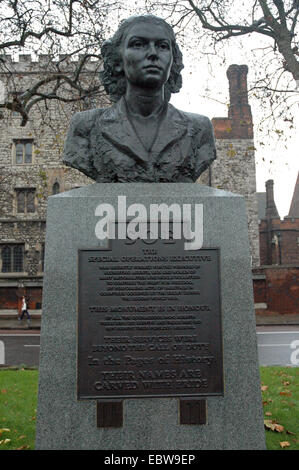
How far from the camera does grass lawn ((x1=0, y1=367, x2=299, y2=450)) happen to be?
480 cm

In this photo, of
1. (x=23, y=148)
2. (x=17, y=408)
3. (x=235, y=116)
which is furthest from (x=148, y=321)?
(x=23, y=148)

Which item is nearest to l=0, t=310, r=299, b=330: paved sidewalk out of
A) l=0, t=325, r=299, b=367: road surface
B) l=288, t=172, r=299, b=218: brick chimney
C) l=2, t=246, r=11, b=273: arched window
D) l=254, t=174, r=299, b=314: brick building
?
l=254, t=174, r=299, b=314: brick building

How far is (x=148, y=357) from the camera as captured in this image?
3.64m

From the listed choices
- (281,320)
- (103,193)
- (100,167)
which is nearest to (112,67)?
(100,167)

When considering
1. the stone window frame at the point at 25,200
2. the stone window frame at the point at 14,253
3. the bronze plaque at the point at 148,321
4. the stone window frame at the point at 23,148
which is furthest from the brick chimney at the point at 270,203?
the bronze plaque at the point at 148,321

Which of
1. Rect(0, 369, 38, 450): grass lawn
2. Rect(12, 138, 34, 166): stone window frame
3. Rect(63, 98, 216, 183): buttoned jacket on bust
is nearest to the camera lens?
Rect(63, 98, 216, 183): buttoned jacket on bust

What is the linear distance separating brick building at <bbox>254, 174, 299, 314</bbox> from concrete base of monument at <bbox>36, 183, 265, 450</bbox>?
18.9 meters

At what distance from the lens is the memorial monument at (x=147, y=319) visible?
355 centimetres

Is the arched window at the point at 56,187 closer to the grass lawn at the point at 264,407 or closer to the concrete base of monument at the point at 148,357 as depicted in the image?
the grass lawn at the point at 264,407

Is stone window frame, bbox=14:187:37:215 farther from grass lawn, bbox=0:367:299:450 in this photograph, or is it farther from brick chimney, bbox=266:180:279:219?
grass lawn, bbox=0:367:299:450

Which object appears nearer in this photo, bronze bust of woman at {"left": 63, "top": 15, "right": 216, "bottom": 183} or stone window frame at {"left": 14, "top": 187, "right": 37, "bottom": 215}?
bronze bust of woman at {"left": 63, "top": 15, "right": 216, "bottom": 183}

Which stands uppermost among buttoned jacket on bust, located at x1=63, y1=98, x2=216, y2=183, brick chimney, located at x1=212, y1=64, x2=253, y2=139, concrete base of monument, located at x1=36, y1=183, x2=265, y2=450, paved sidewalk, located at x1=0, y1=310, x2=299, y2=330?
brick chimney, located at x1=212, y1=64, x2=253, y2=139

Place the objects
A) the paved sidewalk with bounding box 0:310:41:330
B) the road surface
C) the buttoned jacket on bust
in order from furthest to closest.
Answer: the paved sidewalk with bounding box 0:310:41:330 < the road surface < the buttoned jacket on bust
